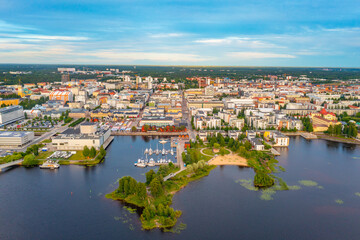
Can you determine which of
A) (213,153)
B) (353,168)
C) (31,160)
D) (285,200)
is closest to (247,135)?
(213,153)

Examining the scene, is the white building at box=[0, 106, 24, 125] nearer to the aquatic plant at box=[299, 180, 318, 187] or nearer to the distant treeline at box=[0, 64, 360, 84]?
the aquatic plant at box=[299, 180, 318, 187]

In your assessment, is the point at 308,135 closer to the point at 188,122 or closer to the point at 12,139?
the point at 188,122

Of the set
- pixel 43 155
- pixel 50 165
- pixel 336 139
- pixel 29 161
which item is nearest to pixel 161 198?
pixel 50 165

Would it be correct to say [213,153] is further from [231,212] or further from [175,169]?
[231,212]

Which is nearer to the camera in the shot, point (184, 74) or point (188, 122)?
point (188, 122)

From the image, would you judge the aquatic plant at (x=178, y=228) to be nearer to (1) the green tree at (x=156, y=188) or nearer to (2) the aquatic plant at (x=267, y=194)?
(1) the green tree at (x=156, y=188)

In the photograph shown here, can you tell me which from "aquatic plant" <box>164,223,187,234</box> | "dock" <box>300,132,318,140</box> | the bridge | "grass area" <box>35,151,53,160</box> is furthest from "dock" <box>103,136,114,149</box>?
"dock" <box>300,132,318,140</box>
